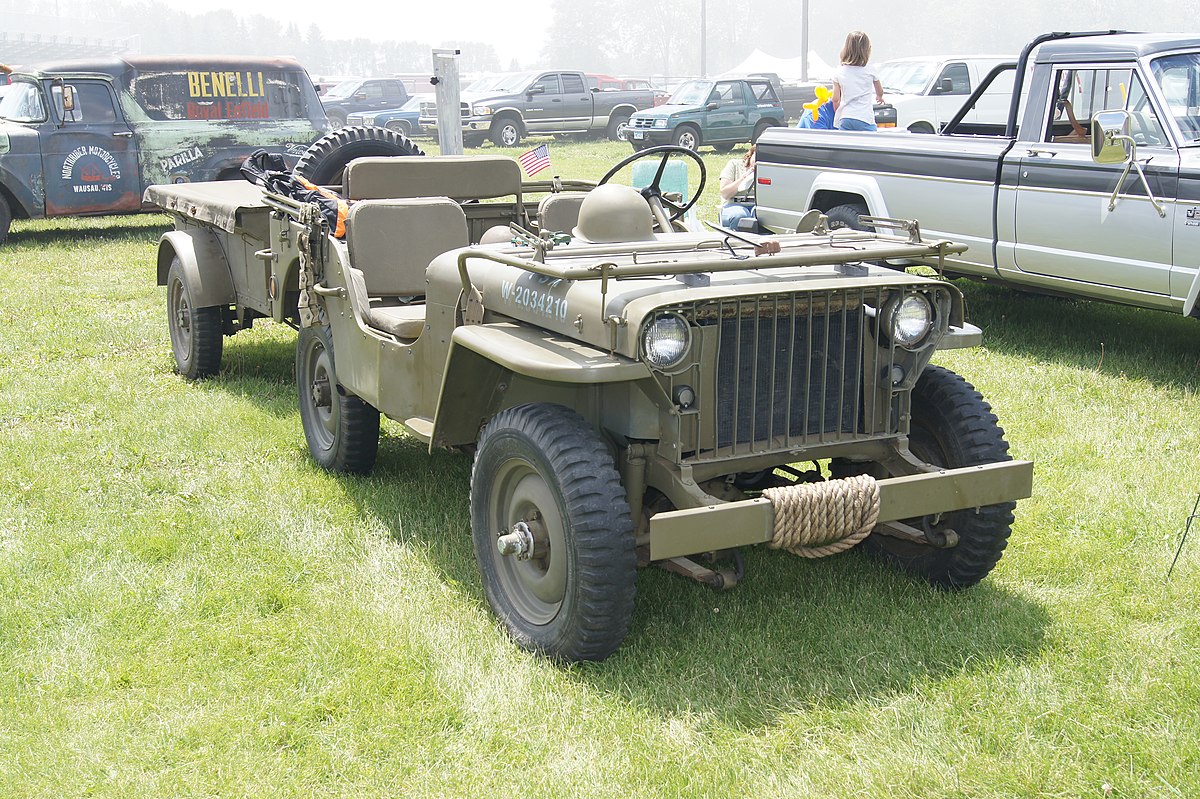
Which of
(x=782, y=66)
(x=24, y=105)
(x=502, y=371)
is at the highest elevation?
(x=782, y=66)

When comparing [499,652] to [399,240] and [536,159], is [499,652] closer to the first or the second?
[399,240]

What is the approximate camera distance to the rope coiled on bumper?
377 cm

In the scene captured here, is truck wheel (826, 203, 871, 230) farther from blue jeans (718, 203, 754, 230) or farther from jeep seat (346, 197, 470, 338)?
jeep seat (346, 197, 470, 338)

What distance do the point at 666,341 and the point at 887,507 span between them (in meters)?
0.89

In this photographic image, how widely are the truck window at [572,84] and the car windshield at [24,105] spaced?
1757 centimetres

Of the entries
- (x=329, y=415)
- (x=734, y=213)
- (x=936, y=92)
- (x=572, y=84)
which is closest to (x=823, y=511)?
(x=329, y=415)

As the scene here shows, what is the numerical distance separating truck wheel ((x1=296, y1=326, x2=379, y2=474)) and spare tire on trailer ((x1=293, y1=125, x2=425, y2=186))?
1.93 meters

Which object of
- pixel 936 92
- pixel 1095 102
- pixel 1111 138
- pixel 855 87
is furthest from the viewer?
pixel 936 92

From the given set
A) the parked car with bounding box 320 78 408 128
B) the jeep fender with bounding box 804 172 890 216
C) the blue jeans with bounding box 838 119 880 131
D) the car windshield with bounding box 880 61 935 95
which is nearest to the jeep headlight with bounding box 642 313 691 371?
the jeep fender with bounding box 804 172 890 216

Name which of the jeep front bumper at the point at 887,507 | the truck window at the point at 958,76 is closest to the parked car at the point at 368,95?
the truck window at the point at 958,76

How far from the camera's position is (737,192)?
11.5 m

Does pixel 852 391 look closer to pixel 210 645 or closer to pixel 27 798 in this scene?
pixel 210 645

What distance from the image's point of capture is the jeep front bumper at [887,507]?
364cm

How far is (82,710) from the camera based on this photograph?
3.84 meters
